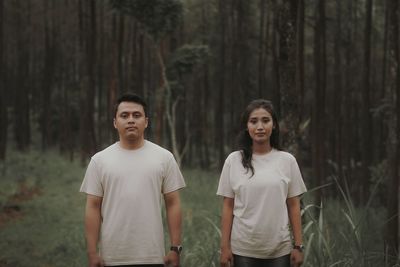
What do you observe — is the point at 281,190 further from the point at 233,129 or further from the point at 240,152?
the point at 233,129

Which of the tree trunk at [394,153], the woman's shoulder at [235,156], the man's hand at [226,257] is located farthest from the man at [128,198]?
the tree trunk at [394,153]

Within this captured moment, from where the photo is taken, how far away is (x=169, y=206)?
3.41 m

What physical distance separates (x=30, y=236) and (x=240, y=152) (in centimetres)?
695

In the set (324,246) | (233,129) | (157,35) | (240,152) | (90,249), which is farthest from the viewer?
(233,129)

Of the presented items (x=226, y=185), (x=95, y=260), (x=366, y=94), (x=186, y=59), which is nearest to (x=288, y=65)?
(x=226, y=185)

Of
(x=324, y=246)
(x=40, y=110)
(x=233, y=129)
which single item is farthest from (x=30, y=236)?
(x=40, y=110)

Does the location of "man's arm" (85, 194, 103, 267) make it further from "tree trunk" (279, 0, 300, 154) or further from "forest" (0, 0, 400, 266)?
"tree trunk" (279, 0, 300, 154)

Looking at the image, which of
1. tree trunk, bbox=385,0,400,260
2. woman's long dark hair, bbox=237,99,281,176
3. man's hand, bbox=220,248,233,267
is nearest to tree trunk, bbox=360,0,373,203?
tree trunk, bbox=385,0,400,260

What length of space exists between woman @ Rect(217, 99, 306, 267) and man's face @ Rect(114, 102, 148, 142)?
0.60 meters

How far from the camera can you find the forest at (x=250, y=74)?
7664mm

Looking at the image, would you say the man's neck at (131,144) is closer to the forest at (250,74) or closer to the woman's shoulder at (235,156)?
the woman's shoulder at (235,156)

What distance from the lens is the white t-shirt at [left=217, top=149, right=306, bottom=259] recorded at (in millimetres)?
3295

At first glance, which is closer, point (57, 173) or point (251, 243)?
point (251, 243)

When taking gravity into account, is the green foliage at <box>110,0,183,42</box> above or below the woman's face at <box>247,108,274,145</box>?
above
